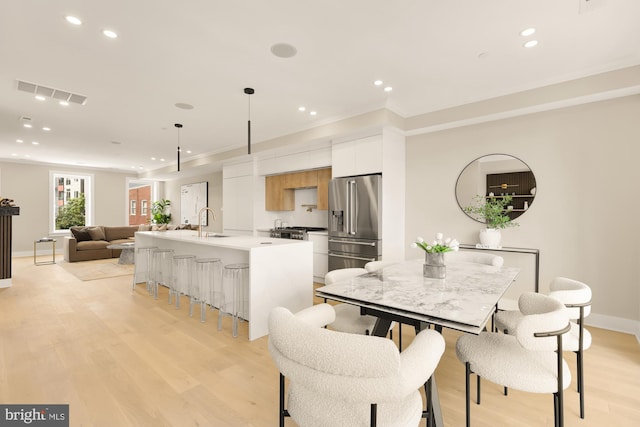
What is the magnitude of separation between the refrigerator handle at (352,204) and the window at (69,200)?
31.0ft

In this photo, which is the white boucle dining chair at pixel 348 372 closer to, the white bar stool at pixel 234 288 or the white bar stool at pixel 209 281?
the white bar stool at pixel 234 288

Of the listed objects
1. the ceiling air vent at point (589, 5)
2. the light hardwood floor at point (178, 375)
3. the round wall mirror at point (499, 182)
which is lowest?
the light hardwood floor at point (178, 375)

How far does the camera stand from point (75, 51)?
111 inches

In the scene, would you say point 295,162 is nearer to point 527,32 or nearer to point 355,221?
point 355,221

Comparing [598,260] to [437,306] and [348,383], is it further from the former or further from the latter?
[348,383]

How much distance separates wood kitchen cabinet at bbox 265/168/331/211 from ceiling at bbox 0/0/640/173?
1159 millimetres

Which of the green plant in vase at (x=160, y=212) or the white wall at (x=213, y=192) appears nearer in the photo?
the white wall at (x=213, y=192)

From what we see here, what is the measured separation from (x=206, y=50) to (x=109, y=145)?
5.31 m

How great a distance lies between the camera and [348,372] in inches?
35.9

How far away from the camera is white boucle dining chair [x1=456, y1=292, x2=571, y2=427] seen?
1353 millimetres

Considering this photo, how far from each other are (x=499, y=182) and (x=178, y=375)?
4.23 meters

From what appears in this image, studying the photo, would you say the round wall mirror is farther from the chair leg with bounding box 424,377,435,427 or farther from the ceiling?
the chair leg with bounding box 424,377,435,427

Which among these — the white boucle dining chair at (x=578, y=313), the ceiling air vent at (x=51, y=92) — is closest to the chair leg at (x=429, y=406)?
the white boucle dining chair at (x=578, y=313)

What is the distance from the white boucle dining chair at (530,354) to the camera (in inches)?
53.2
